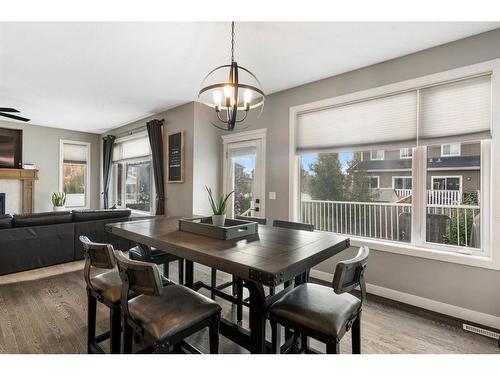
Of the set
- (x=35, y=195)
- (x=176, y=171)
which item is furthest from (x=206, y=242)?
(x=35, y=195)

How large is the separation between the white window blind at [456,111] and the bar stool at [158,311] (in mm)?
2659

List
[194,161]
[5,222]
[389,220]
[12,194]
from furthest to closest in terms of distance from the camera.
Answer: [12,194]
[194,161]
[5,222]
[389,220]

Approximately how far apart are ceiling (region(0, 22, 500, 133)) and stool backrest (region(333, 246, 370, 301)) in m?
1.99

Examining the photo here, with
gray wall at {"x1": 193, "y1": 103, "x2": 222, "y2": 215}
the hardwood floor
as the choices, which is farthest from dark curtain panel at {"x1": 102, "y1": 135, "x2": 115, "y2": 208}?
the hardwood floor

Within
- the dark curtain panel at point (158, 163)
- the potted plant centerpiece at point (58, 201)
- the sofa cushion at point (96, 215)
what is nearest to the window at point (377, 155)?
the dark curtain panel at point (158, 163)

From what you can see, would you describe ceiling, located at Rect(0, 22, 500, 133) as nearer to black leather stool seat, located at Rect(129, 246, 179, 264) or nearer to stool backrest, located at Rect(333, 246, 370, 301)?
stool backrest, located at Rect(333, 246, 370, 301)

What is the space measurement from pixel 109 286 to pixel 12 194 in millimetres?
5983

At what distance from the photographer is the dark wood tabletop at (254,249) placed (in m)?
1.21

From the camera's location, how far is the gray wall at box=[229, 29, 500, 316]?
7.54ft

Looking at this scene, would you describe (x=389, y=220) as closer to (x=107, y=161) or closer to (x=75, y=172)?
(x=107, y=161)

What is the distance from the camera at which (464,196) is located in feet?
8.23

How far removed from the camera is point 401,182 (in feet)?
9.36

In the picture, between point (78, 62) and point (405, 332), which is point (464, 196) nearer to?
point (405, 332)

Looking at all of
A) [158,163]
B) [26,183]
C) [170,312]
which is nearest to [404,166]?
[170,312]
